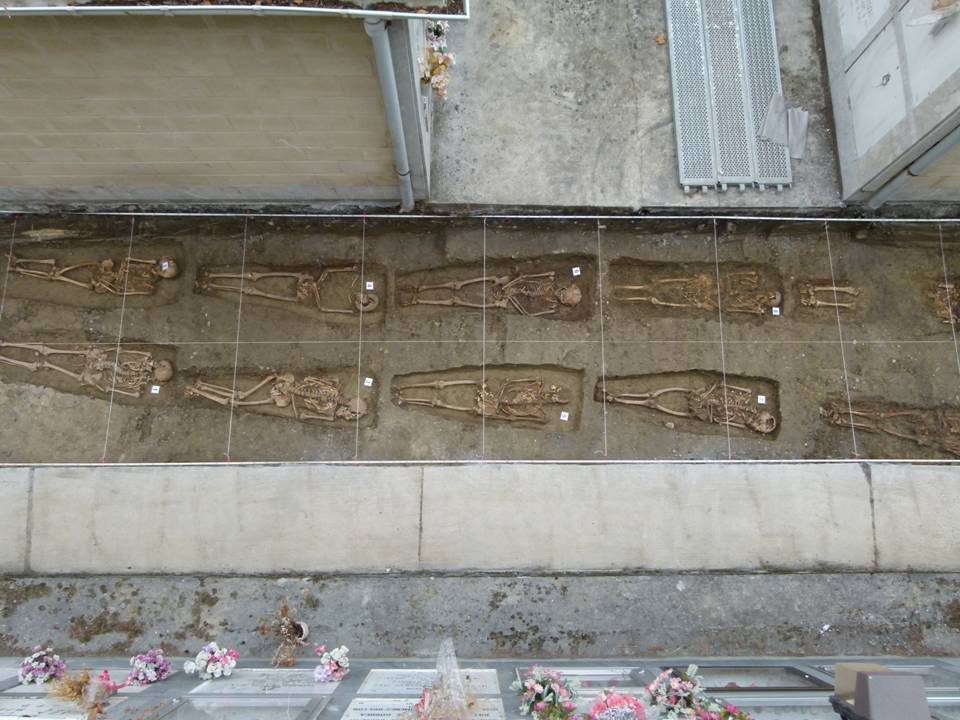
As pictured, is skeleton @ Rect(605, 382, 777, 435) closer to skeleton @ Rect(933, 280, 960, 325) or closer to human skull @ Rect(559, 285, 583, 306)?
human skull @ Rect(559, 285, 583, 306)

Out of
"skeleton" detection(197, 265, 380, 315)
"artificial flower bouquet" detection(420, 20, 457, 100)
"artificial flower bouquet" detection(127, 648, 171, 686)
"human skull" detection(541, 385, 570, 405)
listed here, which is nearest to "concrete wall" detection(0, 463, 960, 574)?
"human skull" detection(541, 385, 570, 405)

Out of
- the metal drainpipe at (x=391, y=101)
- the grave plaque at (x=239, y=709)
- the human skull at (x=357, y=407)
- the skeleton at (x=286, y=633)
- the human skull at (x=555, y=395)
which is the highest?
the metal drainpipe at (x=391, y=101)

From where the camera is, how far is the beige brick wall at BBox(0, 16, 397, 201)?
4.86 m

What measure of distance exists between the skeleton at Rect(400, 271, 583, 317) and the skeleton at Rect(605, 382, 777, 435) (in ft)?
3.83

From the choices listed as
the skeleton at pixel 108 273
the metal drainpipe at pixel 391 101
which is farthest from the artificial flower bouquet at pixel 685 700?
the skeleton at pixel 108 273

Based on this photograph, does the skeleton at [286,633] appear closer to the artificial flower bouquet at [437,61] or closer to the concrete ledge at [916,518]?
the artificial flower bouquet at [437,61]

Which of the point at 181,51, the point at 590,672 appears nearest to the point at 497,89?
the point at 181,51

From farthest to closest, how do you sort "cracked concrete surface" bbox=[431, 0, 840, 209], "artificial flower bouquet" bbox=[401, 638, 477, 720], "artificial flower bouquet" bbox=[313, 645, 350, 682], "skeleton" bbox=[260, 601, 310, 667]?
"cracked concrete surface" bbox=[431, 0, 840, 209] < "skeleton" bbox=[260, 601, 310, 667] < "artificial flower bouquet" bbox=[313, 645, 350, 682] < "artificial flower bouquet" bbox=[401, 638, 477, 720]

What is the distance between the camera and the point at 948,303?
23.1 ft

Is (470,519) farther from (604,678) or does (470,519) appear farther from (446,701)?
(446,701)

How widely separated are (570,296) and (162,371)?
433 centimetres

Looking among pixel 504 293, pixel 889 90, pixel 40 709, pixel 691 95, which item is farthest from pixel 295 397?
pixel 889 90

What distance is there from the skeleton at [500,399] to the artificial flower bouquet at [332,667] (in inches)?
95.6

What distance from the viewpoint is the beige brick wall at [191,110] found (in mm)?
4859
